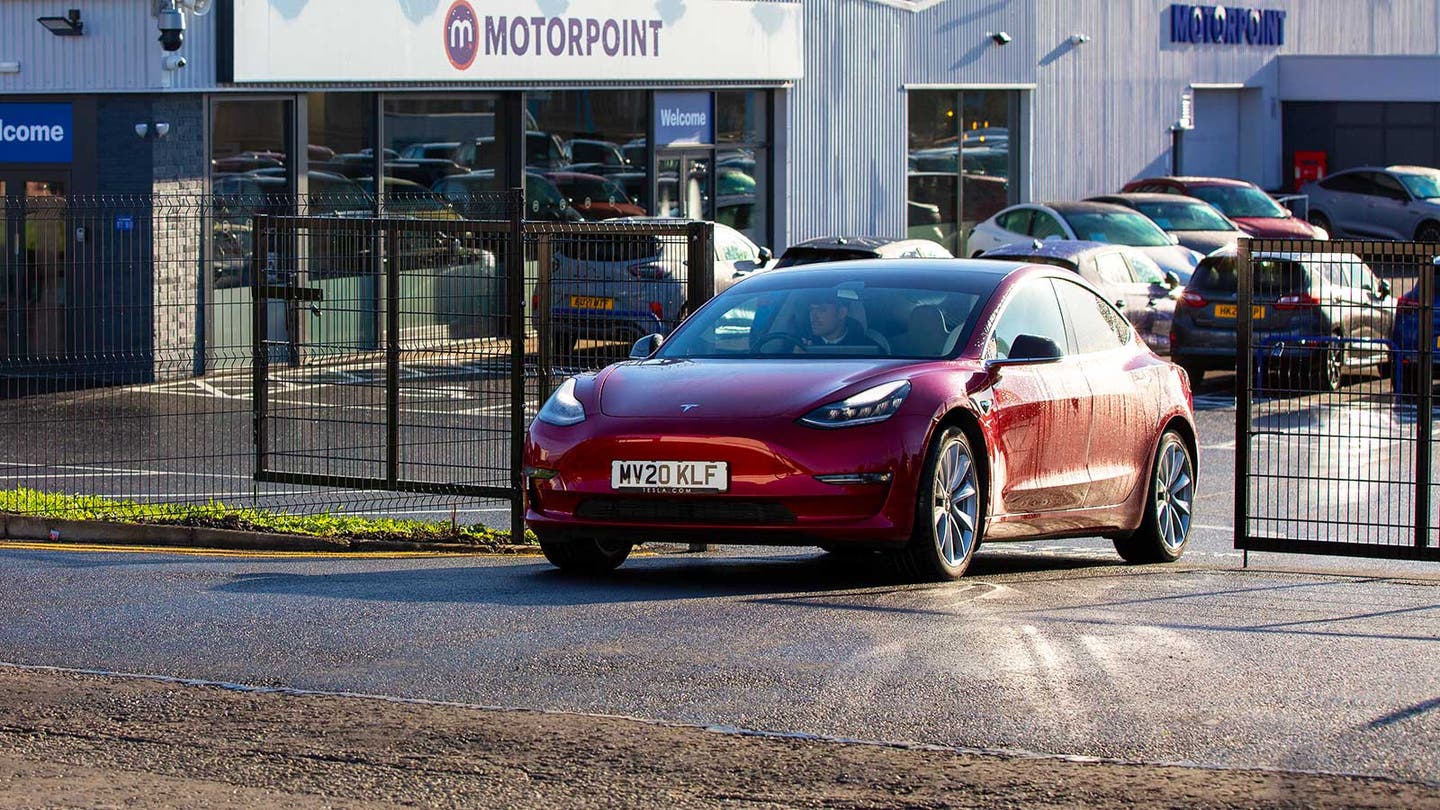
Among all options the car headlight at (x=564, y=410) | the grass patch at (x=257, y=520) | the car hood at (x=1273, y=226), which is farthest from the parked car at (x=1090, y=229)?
the car headlight at (x=564, y=410)

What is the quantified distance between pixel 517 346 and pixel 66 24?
12.7 m

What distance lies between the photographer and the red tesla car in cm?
855

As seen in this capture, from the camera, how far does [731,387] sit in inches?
347

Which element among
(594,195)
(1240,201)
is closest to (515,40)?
(594,195)

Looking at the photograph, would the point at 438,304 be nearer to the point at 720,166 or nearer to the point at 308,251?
the point at 308,251

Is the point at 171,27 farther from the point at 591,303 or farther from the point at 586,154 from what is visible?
the point at 591,303

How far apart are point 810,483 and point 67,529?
491 cm

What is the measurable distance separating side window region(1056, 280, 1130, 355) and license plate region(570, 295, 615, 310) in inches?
92.2

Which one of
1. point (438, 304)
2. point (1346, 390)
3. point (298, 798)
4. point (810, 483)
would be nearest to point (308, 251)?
point (438, 304)

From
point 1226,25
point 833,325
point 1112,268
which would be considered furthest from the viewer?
point 1226,25

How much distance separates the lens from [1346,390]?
33.3 feet

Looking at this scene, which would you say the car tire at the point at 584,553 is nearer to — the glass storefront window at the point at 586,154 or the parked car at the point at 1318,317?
the parked car at the point at 1318,317

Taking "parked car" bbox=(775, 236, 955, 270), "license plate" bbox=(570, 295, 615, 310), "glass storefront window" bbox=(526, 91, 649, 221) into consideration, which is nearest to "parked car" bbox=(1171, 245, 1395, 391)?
"license plate" bbox=(570, 295, 615, 310)

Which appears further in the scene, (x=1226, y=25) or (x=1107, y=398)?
(x=1226, y=25)
